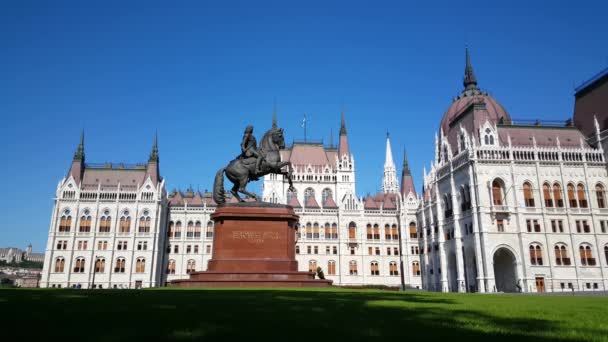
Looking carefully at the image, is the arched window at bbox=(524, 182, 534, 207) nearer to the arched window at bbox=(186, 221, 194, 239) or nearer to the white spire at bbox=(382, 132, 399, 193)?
the arched window at bbox=(186, 221, 194, 239)

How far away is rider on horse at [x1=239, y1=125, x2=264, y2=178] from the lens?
26.7 m

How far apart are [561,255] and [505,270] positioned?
6.94m

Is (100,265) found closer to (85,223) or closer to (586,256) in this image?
(85,223)

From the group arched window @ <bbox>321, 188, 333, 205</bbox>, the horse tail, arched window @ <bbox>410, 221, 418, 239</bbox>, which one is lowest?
the horse tail

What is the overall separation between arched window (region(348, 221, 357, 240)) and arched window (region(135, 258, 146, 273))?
36.2 m

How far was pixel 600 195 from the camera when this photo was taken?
59.2 metres

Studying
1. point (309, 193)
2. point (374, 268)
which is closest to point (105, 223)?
point (309, 193)

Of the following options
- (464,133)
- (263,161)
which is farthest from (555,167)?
(263,161)

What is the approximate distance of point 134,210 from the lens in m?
77.9

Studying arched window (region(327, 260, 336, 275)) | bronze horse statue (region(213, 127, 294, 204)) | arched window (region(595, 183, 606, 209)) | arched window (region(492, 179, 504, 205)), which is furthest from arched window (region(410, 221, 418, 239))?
bronze horse statue (region(213, 127, 294, 204))

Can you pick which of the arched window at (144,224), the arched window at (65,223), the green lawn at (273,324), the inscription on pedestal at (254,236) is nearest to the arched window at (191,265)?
the arched window at (144,224)

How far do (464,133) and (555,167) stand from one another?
12.7 m

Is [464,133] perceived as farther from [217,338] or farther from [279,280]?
[217,338]

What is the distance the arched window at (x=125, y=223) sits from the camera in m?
77.2
